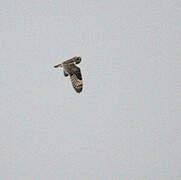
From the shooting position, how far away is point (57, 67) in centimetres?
1514

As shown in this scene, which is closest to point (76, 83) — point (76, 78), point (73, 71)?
point (76, 78)

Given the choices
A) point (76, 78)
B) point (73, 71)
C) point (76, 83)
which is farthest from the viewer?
point (76, 83)

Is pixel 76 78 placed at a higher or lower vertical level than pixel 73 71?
lower

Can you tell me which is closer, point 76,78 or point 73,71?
point 73,71

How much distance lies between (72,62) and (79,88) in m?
1.33

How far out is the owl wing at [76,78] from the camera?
49.1 feet

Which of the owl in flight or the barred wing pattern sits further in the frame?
the barred wing pattern

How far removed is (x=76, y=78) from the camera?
1519 cm

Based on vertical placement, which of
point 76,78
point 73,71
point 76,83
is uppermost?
point 73,71

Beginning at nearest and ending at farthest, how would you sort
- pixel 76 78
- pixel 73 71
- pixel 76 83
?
pixel 73 71 → pixel 76 78 → pixel 76 83

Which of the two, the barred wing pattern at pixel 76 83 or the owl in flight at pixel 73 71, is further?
the barred wing pattern at pixel 76 83

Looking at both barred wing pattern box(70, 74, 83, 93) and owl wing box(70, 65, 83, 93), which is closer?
owl wing box(70, 65, 83, 93)

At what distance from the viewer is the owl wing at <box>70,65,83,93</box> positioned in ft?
49.1

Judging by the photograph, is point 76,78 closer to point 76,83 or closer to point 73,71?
point 76,83
